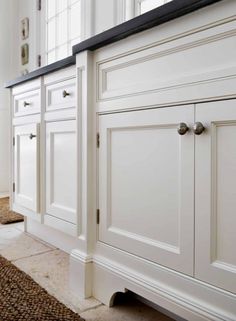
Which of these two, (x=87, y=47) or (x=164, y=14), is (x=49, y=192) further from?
(x=164, y=14)

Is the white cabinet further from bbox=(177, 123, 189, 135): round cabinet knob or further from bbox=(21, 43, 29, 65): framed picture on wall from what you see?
bbox=(21, 43, 29, 65): framed picture on wall

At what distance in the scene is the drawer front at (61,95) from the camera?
1477 mm

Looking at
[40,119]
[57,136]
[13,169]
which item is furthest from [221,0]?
[13,169]

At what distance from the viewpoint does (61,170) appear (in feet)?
5.21

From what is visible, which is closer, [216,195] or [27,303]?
[216,195]

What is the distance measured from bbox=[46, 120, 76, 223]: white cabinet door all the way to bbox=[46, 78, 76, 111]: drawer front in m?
0.08

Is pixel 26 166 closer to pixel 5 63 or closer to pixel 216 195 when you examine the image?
pixel 216 195

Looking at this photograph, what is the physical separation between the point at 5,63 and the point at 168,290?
3478 mm

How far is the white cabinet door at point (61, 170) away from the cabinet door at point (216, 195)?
74 centimetres

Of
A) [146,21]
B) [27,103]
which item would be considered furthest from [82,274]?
[27,103]

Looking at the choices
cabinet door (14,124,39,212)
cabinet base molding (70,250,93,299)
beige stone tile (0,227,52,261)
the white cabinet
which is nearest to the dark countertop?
the white cabinet

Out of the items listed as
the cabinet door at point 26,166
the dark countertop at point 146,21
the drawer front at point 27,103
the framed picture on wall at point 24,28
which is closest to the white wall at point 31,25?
the framed picture on wall at point 24,28

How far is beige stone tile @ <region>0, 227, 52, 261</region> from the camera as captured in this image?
1739mm

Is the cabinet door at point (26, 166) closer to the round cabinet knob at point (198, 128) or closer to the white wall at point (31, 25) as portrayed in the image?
the round cabinet knob at point (198, 128)
